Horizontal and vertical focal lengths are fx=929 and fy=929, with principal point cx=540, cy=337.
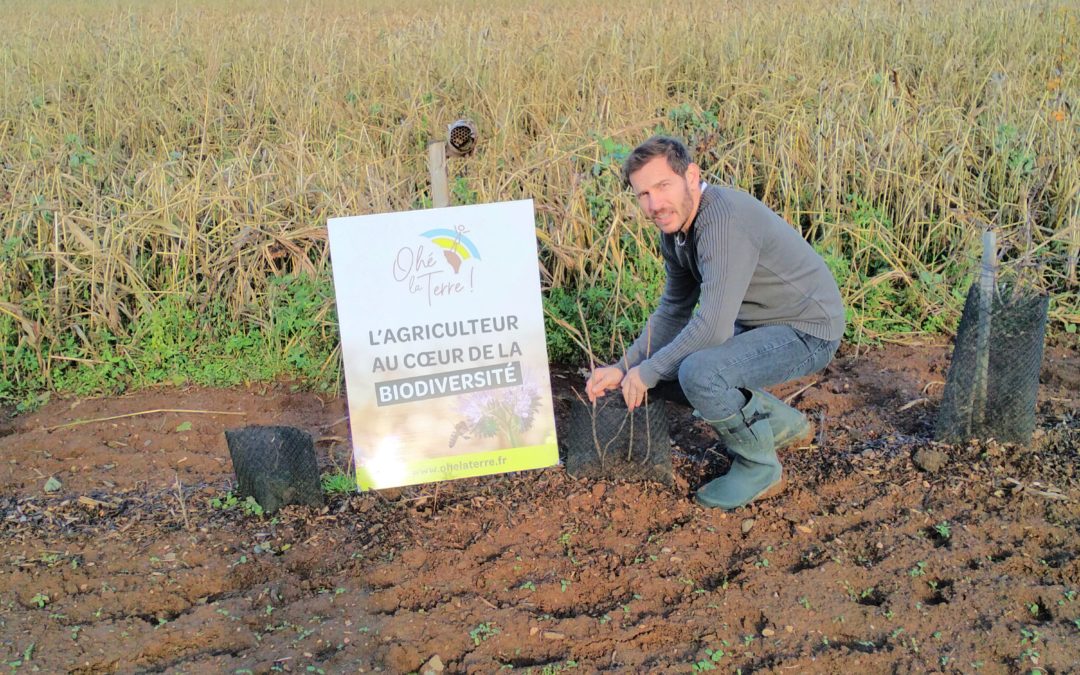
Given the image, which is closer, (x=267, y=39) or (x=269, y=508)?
(x=269, y=508)

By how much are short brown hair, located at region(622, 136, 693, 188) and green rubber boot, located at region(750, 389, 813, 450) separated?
93 centimetres

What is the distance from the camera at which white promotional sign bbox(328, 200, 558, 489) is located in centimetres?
294

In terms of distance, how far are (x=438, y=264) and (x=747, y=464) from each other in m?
1.20

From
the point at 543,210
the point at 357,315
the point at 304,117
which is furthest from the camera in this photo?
the point at 304,117

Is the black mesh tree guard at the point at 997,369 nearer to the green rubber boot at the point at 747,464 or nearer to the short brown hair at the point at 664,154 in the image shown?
the green rubber boot at the point at 747,464

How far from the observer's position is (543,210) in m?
4.70

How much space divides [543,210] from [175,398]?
1.96 m

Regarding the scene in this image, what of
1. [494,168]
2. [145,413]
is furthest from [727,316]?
[145,413]

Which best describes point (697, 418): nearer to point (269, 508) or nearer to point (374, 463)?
point (374, 463)

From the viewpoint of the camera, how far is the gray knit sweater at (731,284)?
2779 millimetres

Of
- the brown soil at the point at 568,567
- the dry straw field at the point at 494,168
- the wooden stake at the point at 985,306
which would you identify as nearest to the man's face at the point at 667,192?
the brown soil at the point at 568,567

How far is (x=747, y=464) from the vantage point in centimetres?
305

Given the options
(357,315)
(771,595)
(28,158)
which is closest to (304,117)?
(28,158)

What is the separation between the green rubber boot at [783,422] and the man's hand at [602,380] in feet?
2.07
